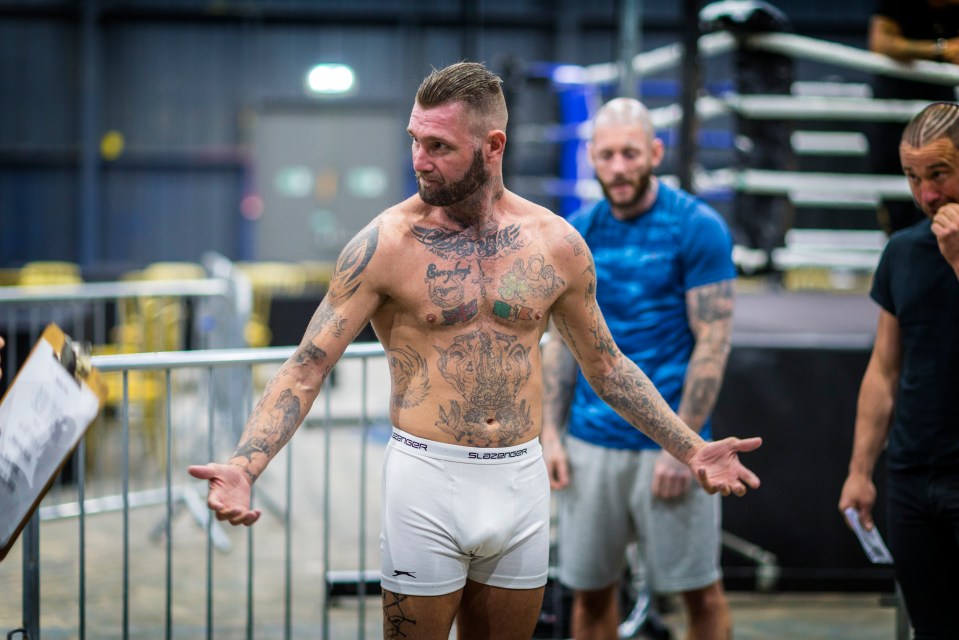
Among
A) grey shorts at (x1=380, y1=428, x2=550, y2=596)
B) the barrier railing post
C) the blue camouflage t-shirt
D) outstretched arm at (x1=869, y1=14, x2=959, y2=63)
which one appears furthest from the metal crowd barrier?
outstretched arm at (x1=869, y1=14, x2=959, y2=63)

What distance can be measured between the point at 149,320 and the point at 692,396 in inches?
182

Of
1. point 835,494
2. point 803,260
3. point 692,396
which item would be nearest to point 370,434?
point 803,260

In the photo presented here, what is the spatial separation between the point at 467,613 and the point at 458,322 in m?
0.70

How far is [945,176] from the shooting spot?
251 cm

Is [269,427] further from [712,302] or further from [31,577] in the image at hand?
[712,302]

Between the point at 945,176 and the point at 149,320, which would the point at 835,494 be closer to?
the point at 945,176

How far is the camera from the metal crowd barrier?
11.1ft

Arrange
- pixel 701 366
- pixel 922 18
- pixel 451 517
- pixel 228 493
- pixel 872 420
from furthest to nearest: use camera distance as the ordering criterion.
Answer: pixel 922 18 → pixel 701 366 → pixel 872 420 → pixel 451 517 → pixel 228 493

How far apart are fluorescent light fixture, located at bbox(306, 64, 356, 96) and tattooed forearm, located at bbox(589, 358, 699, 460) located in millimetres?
12700

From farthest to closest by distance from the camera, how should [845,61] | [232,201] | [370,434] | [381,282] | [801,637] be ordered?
[232,201], [370,434], [845,61], [801,637], [381,282]

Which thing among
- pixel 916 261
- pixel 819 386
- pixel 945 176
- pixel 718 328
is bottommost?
pixel 819 386

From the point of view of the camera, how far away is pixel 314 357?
2242 mm

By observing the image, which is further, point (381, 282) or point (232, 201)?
point (232, 201)

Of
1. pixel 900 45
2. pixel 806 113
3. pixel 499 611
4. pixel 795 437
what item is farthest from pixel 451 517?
pixel 900 45
